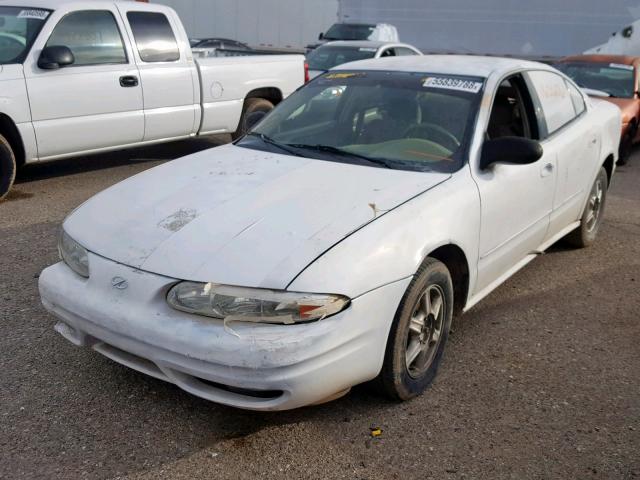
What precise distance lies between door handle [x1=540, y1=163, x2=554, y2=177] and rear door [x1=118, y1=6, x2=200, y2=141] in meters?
4.58

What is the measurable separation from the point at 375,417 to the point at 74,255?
1.56m

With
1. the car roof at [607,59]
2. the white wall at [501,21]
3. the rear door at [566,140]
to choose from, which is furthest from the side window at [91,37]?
the white wall at [501,21]

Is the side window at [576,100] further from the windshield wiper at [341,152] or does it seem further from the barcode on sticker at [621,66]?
the barcode on sticker at [621,66]

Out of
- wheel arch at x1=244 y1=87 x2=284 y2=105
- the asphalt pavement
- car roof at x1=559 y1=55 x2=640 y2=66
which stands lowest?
the asphalt pavement

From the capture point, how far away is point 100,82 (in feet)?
22.5

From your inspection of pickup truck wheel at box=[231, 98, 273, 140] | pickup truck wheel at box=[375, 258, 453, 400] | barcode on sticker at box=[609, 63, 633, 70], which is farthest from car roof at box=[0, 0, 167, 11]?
barcode on sticker at box=[609, 63, 633, 70]

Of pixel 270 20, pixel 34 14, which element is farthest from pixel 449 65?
pixel 270 20

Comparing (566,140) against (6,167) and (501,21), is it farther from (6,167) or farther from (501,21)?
(501,21)

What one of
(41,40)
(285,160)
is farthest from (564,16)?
(285,160)

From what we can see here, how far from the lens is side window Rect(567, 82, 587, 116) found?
5027 millimetres

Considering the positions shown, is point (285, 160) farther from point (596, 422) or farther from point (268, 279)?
point (596, 422)

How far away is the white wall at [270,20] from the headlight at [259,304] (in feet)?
78.5

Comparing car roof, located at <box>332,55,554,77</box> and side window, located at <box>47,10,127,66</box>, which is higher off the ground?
car roof, located at <box>332,55,554,77</box>

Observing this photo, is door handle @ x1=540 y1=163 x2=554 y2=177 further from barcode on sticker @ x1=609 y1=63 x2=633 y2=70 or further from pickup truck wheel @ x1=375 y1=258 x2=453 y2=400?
barcode on sticker @ x1=609 y1=63 x2=633 y2=70
